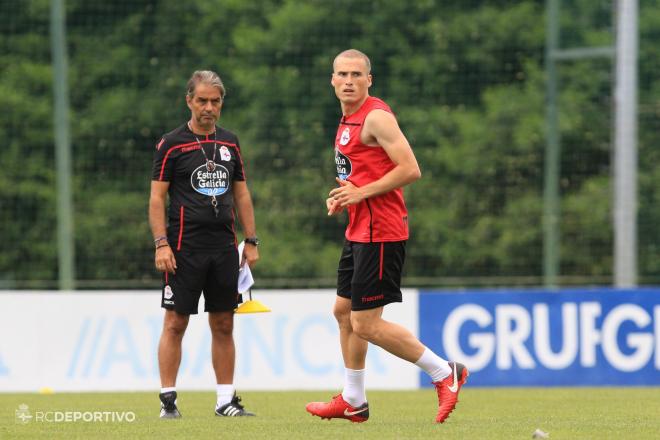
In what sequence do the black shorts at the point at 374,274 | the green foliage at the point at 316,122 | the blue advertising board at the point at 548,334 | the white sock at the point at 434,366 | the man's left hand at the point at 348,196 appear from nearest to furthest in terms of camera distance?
1. the man's left hand at the point at 348,196
2. the black shorts at the point at 374,274
3. the white sock at the point at 434,366
4. the blue advertising board at the point at 548,334
5. the green foliage at the point at 316,122

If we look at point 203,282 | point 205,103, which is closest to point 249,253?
point 203,282

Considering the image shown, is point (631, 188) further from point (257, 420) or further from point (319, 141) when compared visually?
point (257, 420)

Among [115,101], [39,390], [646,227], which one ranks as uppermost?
[115,101]

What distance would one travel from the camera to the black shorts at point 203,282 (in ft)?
26.7

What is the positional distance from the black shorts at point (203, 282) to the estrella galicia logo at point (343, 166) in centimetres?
106

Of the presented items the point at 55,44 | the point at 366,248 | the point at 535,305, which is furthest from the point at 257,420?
the point at 55,44

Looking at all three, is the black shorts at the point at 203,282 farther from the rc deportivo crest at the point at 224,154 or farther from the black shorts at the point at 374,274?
the black shorts at the point at 374,274

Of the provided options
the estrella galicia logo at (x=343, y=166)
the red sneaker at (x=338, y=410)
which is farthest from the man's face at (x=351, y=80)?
the red sneaker at (x=338, y=410)

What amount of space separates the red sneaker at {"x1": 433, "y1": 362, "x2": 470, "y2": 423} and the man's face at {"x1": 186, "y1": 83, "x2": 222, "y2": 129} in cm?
196

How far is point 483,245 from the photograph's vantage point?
18.0 metres

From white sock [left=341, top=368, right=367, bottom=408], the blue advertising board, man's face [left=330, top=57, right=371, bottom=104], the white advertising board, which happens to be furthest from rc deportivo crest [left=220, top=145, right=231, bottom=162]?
the blue advertising board

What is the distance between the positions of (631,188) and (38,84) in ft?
28.1

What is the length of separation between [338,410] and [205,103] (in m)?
1.90

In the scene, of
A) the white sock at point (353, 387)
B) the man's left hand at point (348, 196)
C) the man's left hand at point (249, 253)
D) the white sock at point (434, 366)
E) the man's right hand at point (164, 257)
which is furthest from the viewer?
the man's left hand at point (249, 253)
